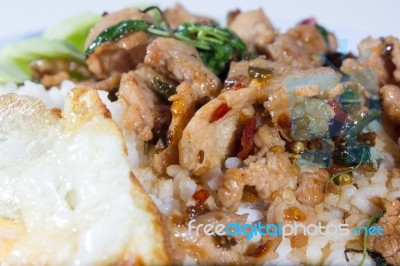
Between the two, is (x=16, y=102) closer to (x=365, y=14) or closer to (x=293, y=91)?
(x=293, y=91)

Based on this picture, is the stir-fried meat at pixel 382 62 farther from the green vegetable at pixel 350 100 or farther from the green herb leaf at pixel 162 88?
the green herb leaf at pixel 162 88

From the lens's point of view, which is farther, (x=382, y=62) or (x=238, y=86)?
(x=382, y=62)

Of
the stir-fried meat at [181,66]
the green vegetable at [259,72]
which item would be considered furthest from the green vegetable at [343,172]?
the stir-fried meat at [181,66]

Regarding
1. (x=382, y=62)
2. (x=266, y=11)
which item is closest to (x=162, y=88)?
(x=382, y=62)

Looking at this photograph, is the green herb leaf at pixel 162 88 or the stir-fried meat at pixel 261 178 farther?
the green herb leaf at pixel 162 88

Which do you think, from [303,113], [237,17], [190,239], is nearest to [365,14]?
[237,17]

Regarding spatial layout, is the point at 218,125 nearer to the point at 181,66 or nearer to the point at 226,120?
the point at 226,120

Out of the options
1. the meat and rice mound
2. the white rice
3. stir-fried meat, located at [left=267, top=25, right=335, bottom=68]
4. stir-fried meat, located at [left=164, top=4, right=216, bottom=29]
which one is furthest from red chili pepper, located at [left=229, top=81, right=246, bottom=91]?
stir-fried meat, located at [left=164, top=4, right=216, bottom=29]
